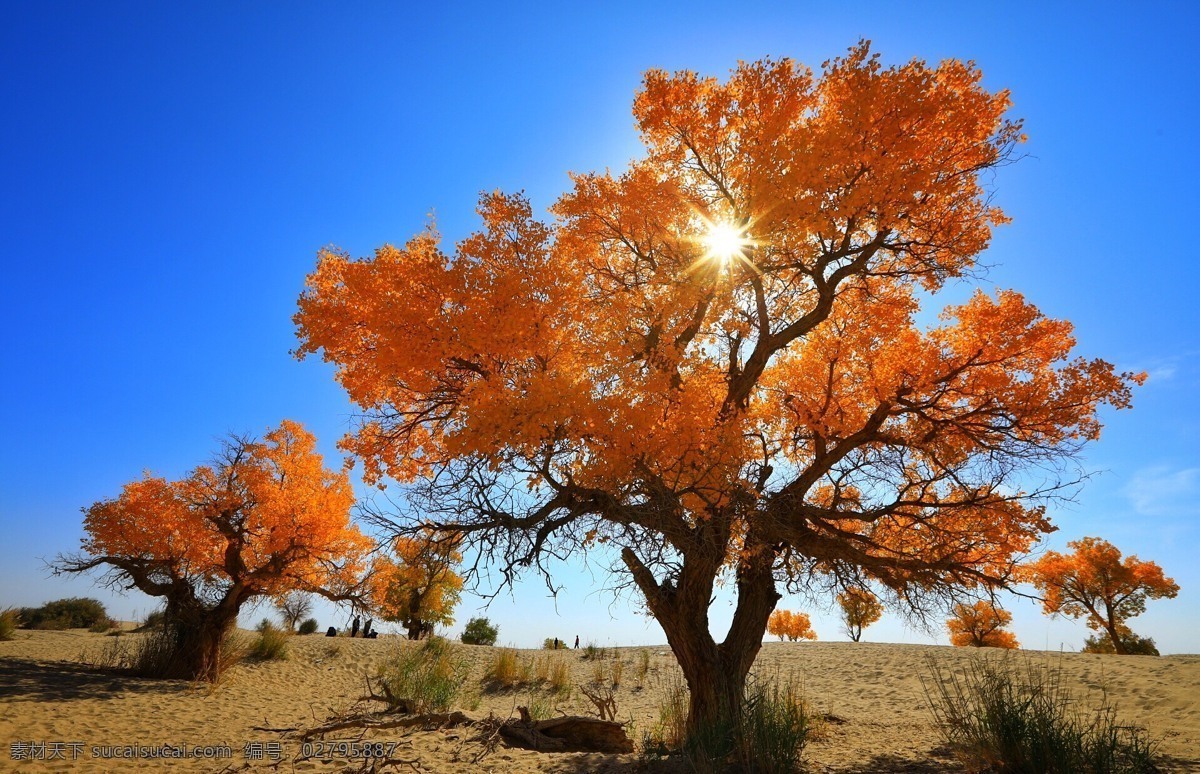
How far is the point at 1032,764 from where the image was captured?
534cm

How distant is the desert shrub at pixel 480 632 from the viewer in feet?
115

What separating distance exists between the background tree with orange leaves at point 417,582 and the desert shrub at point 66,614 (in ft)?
54.5

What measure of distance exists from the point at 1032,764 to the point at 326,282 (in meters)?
11.3

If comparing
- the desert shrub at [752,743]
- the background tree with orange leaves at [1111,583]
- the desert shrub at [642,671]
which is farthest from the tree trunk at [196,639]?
the background tree with orange leaves at [1111,583]

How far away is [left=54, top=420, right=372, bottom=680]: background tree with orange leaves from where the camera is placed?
52.7 feet

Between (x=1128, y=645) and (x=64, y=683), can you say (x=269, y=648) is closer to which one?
(x=64, y=683)

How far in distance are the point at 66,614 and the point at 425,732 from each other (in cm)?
3528

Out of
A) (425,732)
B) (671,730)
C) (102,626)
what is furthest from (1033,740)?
(102,626)

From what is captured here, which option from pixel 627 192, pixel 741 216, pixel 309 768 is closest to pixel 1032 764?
pixel 309 768

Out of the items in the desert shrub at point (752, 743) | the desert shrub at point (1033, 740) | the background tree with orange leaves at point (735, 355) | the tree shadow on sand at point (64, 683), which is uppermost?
the background tree with orange leaves at point (735, 355)

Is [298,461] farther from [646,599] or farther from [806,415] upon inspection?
[806,415]

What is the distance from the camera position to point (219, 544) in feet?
55.0

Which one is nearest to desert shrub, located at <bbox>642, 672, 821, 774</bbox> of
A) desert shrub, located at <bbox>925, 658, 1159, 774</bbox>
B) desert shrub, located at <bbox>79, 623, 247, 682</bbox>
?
desert shrub, located at <bbox>925, 658, 1159, 774</bbox>

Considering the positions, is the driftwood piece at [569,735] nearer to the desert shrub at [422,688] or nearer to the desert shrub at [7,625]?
the desert shrub at [422,688]
